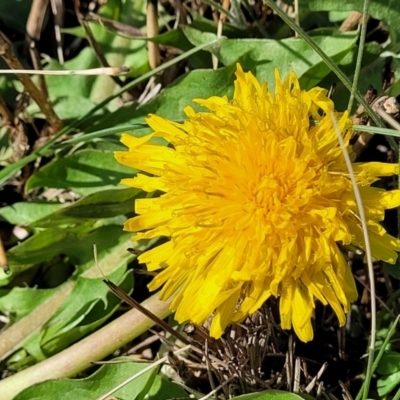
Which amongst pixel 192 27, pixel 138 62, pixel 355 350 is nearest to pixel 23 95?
pixel 138 62

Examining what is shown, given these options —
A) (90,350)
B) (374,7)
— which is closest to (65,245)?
(90,350)

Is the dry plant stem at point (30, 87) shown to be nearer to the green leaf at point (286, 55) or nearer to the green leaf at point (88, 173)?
the green leaf at point (88, 173)

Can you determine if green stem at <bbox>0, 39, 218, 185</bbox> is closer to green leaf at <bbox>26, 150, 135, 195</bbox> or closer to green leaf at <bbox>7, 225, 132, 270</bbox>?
green leaf at <bbox>26, 150, 135, 195</bbox>

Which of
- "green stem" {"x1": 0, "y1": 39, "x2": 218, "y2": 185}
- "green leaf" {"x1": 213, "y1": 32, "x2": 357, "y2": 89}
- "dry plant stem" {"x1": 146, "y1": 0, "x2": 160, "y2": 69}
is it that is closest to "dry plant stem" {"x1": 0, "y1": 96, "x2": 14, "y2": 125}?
"green stem" {"x1": 0, "y1": 39, "x2": 218, "y2": 185}

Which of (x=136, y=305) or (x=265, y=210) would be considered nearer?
(x=265, y=210)

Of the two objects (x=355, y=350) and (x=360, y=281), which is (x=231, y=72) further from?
(x=355, y=350)

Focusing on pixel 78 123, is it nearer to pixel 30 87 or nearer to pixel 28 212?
pixel 30 87

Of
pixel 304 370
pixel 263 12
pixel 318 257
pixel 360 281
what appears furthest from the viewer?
pixel 263 12

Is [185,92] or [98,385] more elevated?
[185,92]
